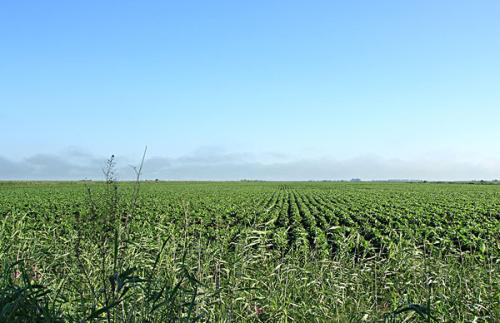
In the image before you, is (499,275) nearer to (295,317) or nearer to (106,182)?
(295,317)

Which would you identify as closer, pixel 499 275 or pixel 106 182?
pixel 106 182

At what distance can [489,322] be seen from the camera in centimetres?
403

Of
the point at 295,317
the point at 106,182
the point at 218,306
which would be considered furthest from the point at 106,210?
the point at 295,317

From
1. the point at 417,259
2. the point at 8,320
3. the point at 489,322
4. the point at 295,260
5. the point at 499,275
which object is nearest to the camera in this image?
the point at 8,320

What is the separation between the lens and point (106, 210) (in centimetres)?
288

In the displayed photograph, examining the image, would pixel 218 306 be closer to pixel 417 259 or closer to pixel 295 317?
pixel 295 317

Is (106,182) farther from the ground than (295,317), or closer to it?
farther from the ground

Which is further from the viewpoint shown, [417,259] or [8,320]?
[417,259]

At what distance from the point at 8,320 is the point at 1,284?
54.3 inches

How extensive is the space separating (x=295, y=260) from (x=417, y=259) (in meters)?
1.61

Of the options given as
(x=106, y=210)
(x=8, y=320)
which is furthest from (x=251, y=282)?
(x=8, y=320)

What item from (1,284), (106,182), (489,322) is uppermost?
(106,182)

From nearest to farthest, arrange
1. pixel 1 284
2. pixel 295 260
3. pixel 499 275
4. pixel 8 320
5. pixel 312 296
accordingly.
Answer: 1. pixel 8 320
2. pixel 1 284
3. pixel 312 296
4. pixel 499 275
5. pixel 295 260

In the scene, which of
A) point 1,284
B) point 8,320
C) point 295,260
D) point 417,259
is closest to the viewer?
point 8,320
